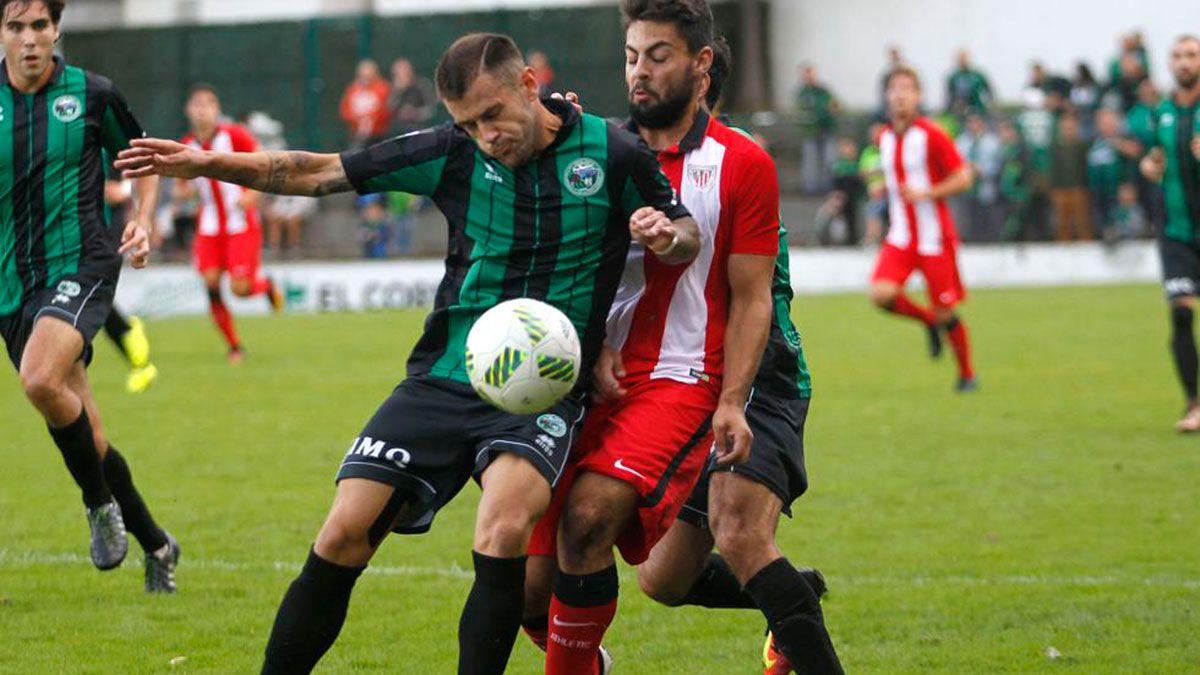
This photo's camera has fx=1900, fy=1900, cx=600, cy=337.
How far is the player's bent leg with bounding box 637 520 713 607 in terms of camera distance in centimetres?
595

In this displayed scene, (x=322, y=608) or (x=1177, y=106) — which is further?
(x=1177, y=106)

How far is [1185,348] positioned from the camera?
11805 millimetres

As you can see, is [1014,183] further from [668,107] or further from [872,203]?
[668,107]

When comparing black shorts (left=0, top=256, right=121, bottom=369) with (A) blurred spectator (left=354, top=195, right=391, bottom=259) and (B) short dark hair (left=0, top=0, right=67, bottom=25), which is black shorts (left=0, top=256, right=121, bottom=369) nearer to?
(B) short dark hair (left=0, top=0, right=67, bottom=25)

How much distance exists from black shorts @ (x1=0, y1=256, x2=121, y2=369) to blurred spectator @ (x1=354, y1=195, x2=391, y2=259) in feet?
62.1

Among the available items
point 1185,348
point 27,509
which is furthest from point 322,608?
point 1185,348

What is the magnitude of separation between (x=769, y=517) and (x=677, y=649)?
124 cm

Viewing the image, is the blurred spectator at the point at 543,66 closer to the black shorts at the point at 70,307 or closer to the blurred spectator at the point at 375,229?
the blurred spectator at the point at 375,229

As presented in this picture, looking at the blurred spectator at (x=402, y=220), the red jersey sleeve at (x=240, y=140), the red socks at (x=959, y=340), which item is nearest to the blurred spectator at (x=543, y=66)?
the blurred spectator at (x=402, y=220)

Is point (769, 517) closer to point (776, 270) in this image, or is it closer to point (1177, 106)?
point (776, 270)

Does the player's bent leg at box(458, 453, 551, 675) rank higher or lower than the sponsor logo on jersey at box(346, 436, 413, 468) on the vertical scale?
lower

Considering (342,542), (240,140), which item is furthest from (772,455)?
(240,140)

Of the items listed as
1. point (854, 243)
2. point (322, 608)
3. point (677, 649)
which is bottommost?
point (854, 243)

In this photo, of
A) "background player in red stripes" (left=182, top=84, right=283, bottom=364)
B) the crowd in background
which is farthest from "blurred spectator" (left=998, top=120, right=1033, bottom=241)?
"background player in red stripes" (left=182, top=84, right=283, bottom=364)
